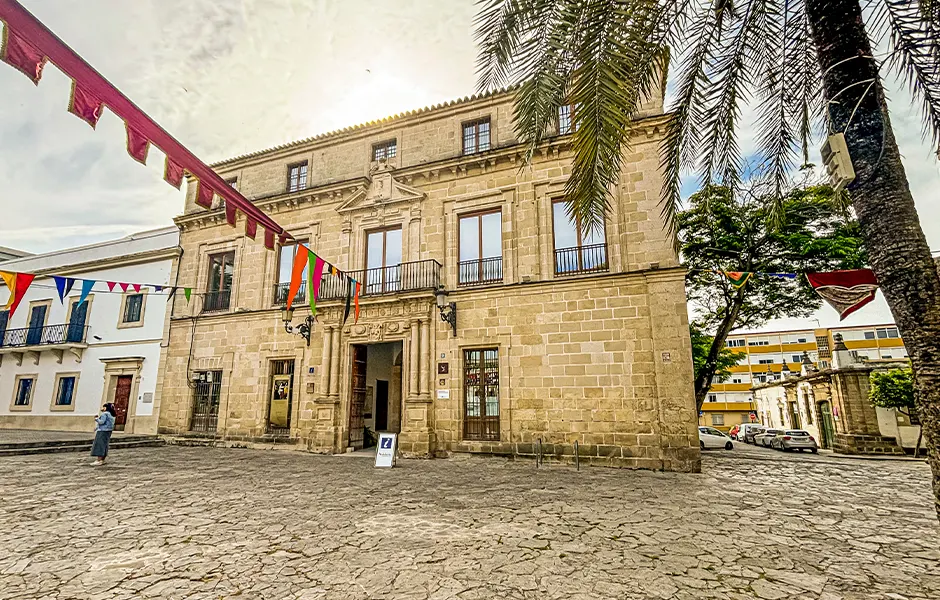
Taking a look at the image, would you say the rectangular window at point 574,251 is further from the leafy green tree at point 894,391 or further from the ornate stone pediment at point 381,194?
the leafy green tree at point 894,391

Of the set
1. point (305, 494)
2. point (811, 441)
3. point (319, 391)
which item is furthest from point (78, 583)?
point (811, 441)

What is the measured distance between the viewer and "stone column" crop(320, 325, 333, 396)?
504 inches

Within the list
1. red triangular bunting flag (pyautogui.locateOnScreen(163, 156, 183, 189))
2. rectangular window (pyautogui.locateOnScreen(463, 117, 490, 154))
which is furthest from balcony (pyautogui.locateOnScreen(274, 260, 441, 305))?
red triangular bunting flag (pyautogui.locateOnScreen(163, 156, 183, 189))

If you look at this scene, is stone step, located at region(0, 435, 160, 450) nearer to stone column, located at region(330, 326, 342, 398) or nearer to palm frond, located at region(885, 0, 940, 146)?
stone column, located at region(330, 326, 342, 398)

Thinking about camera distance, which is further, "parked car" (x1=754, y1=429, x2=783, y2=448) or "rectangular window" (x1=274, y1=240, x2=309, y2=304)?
"parked car" (x1=754, y1=429, x2=783, y2=448)

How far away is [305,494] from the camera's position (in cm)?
681

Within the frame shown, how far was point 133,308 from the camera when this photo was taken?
1684 centimetres

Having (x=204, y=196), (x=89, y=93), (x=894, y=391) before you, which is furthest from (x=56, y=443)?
(x=894, y=391)

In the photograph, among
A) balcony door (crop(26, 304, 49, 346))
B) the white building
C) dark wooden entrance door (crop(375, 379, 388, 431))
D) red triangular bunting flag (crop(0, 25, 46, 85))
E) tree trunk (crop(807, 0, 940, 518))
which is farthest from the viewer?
balcony door (crop(26, 304, 49, 346))

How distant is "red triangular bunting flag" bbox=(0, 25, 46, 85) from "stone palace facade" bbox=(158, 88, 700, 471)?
25.1ft

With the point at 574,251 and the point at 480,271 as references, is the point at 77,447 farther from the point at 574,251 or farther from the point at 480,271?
the point at 574,251

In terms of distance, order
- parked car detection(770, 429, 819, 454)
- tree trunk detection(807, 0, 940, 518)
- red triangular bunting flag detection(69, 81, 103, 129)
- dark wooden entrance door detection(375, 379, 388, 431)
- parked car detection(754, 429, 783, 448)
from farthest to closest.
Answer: parked car detection(754, 429, 783, 448), parked car detection(770, 429, 819, 454), dark wooden entrance door detection(375, 379, 388, 431), red triangular bunting flag detection(69, 81, 103, 129), tree trunk detection(807, 0, 940, 518)

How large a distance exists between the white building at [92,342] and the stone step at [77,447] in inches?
48.4

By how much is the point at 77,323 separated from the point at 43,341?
82.9 inches
